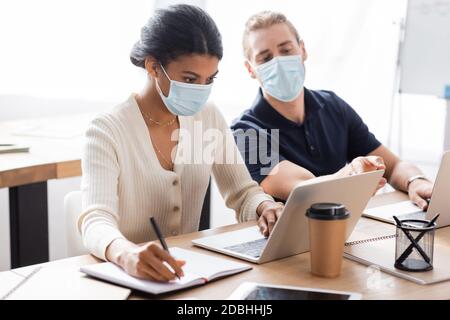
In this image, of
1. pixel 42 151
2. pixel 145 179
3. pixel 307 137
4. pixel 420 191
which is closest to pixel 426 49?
pixel 307 137

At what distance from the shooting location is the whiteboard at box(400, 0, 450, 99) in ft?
10.5

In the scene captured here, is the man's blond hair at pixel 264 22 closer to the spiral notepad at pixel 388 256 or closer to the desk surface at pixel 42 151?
the desk surface at pixel 42 151

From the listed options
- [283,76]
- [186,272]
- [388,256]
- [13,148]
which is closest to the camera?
[186,272]

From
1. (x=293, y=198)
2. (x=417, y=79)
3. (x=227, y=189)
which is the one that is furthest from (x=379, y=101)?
(x=293, y=198)

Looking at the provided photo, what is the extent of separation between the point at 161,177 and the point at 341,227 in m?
0.61

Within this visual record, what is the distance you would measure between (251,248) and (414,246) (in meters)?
0.35

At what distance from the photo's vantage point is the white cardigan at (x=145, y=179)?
5.25 feet

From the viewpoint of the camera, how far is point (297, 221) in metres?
1.43

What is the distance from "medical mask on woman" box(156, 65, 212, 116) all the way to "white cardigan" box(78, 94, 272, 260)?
8cm

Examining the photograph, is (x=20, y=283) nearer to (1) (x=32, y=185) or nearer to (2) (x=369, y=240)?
(2) (x=369, y=240)

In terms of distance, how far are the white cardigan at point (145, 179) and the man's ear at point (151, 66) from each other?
→ 0.28 ft

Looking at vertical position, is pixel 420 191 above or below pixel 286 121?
below

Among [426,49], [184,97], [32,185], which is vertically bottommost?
[32,185]

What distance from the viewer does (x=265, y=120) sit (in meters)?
2.29
